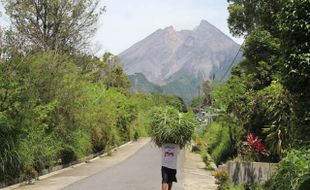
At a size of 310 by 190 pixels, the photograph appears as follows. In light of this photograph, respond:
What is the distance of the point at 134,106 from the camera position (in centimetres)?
4956

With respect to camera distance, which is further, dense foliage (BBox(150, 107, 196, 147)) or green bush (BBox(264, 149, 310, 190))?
dense foliage (BBox(150, 107, 196, 147))

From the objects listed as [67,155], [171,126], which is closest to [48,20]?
[67,155]

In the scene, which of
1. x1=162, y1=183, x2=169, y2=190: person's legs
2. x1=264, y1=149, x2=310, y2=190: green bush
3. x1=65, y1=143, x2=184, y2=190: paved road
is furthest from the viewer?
x1=65, y1=143, x2=184, y2=190: paved road

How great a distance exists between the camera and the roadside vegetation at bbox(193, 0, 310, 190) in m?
10.9

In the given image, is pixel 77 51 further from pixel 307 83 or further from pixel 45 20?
pixel 307 83

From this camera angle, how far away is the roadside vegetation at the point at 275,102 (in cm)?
1085

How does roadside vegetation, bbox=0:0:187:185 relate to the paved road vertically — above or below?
above

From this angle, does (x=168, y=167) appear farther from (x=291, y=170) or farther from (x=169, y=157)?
(x=291, y=170)

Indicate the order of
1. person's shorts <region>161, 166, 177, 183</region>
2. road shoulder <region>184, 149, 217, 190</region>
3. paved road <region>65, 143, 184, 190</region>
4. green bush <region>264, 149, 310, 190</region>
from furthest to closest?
road shoulder <region>184, 149, 217, 190</region>, paved road <region>65, 143, 184, 190</region>, person's shorts <region>161, 166, 177, 183</region>, green bush <region>264, 149, 310, 190</region>

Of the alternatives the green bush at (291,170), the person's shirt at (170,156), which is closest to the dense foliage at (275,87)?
the green bush at (291,170)

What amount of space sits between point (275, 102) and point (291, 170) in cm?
632

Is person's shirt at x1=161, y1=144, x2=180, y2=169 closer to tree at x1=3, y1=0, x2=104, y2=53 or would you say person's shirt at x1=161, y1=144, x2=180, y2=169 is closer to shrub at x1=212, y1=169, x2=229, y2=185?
shrub at x1=212, y1=169, x2=229, y2=185

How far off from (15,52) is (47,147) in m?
4.08

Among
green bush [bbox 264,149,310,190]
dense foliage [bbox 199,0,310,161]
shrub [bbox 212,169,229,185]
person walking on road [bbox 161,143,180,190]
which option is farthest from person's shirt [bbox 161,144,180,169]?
shrub [bbox 212,169,229,185]
